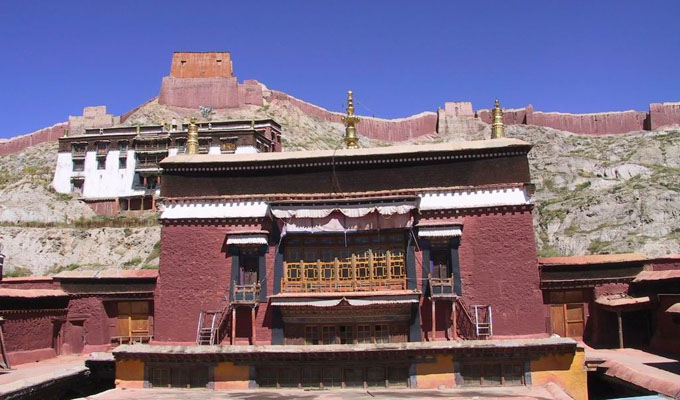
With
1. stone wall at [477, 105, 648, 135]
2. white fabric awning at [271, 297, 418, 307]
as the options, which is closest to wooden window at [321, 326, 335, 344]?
white fabric awning at [271, 297, 418, 307]

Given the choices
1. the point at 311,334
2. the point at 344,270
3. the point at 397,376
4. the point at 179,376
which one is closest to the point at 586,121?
the point at 344,270

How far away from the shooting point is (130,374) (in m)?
18.3

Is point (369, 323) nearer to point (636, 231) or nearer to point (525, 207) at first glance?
A: point (525, 207)

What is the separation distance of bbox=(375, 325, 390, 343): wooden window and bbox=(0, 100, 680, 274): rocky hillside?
89.4 ft

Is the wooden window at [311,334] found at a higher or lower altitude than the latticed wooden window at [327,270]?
lower

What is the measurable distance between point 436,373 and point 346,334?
4.29 meters

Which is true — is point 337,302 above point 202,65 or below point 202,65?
below

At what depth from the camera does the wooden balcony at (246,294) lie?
21.0m

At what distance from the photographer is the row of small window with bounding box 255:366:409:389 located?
698 inches

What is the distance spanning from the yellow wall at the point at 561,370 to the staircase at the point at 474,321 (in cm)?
287

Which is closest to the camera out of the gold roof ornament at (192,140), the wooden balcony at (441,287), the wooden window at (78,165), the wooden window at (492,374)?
the wooden window at (492,374)

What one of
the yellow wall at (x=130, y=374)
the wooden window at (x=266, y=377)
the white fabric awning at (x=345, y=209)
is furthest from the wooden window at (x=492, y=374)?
the yellow wall at (x=130, y=374)

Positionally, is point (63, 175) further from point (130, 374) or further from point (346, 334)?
point (346, 334)

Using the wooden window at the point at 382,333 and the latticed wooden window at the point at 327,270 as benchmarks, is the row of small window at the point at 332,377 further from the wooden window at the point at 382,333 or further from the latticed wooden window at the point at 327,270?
the latticed wooden window at the point at 327,270
